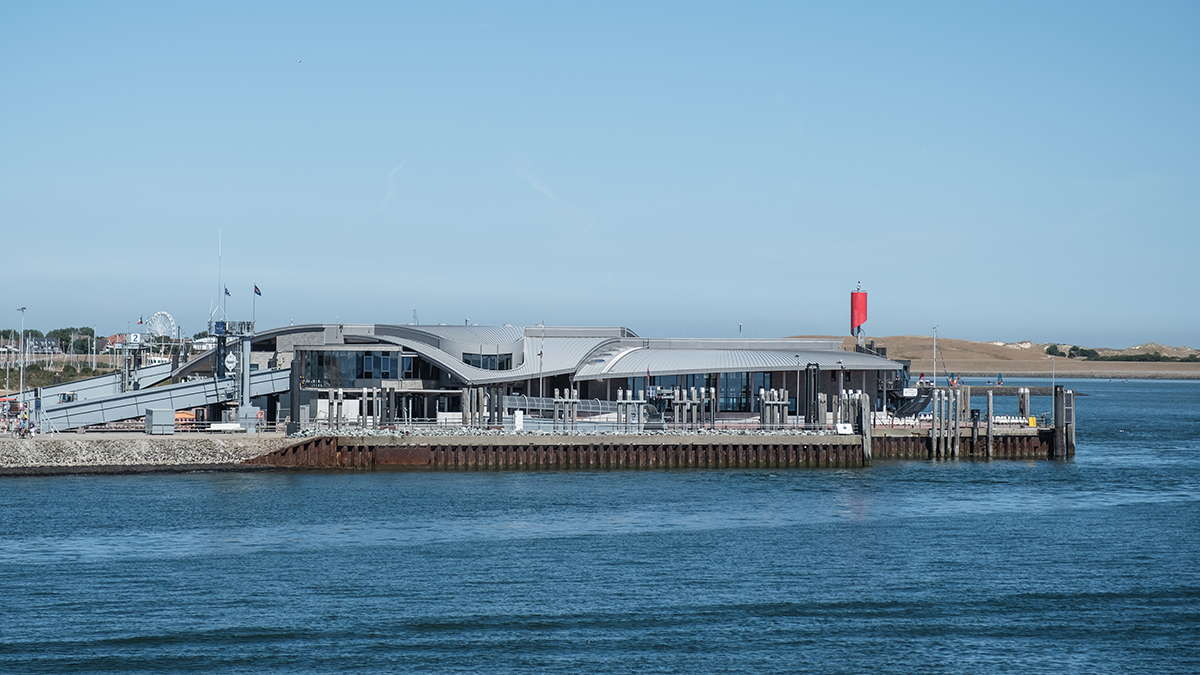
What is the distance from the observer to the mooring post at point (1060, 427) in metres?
80.2

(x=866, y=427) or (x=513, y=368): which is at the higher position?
(x=513, y=368)

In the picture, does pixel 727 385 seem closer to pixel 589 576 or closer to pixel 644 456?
pixel 644 456

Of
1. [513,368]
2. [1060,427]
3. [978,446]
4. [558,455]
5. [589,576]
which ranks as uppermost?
[513,368]

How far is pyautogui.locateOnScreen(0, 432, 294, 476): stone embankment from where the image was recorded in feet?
213

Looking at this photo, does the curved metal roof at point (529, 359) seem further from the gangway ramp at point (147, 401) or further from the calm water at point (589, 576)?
the calm water at point (589, 576)

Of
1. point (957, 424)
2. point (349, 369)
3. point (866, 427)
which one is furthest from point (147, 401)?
point (957, 424)

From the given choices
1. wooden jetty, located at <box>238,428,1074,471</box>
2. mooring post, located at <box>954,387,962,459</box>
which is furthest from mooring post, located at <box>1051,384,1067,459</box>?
wooden jetty, located at <box>238,428,1074,471</box>

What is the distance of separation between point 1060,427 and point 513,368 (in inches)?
1425

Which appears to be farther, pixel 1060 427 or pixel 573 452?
pixel 1060 427

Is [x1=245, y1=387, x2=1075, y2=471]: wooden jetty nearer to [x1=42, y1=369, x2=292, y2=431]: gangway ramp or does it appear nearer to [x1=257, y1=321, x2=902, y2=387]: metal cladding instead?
[x1=42, y1=369, x2=292, y2=431]: gangway ramp

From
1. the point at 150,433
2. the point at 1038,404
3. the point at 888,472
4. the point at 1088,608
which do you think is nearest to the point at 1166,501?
the point at 888,472

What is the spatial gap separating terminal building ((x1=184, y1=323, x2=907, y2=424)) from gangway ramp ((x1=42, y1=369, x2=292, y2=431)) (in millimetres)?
2797

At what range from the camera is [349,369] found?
8212 cm

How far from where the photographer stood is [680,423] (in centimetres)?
7900
